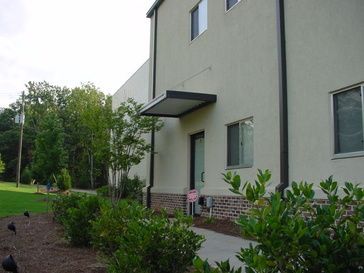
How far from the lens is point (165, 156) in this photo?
16.8 m

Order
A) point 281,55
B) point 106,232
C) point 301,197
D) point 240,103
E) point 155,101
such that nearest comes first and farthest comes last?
point 301,197, point 106,232, point 281,55, point 240,103, point 155,101

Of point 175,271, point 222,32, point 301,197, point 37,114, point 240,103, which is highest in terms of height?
point 37,114

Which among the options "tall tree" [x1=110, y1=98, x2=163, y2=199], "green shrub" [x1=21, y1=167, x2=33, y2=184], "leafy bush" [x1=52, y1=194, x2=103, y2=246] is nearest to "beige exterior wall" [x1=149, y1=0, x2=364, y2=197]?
"tall tree" [x1=110, y1=98, x2=163, y2=199]

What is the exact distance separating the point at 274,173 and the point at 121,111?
27.3 ft

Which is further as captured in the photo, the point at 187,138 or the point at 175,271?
the point at 187,138

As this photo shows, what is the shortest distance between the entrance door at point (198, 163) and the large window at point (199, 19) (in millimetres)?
3307

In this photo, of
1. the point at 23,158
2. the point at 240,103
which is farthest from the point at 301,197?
the point at 23,158

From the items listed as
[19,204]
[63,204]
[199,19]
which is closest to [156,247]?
[63,204]

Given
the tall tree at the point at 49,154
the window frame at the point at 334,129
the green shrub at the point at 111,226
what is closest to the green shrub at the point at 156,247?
the green shrub at the point at 111,226

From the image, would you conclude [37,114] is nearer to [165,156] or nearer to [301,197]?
[165,156]

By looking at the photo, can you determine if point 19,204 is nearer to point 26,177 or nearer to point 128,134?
point 128,134

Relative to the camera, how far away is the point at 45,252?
24.7ft

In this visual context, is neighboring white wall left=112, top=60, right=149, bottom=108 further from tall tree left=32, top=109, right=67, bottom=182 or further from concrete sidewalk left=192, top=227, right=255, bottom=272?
concrete sidewalk left=192, top=227, right=255, bottom=272

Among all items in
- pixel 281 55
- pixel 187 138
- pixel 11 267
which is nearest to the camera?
pixel 11 267
